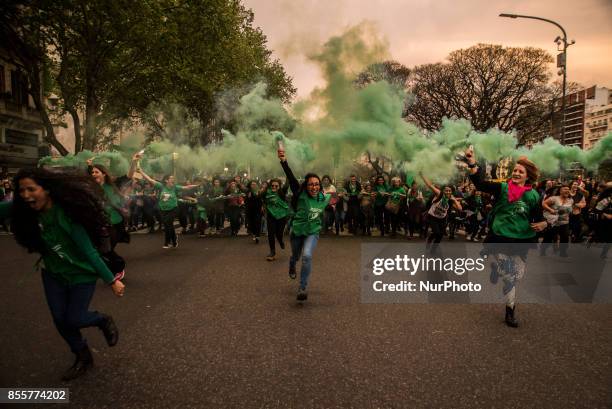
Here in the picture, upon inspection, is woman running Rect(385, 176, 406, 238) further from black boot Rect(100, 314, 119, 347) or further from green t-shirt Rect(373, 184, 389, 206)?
black boot Rect(100, 314, 119, 347)

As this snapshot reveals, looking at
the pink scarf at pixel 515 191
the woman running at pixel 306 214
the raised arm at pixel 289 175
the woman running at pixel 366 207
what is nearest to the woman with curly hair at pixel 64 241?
the woman running at pixel 306 214

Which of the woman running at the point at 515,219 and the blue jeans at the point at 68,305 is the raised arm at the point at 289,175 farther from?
the blue jeans at the point at 68,305

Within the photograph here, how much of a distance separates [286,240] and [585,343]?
8376 mm

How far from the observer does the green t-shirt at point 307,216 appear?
5.85 metres

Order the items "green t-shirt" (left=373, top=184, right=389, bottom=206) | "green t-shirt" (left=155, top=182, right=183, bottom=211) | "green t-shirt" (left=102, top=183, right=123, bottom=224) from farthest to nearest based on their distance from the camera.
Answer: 1. "green t-shirt" (left=373, top=184, right=389, bottom=206)
2. "green t-shirt" (left=155, top=182, right=183, bottom=211)
3. "green t-shirt" (left=102, top=183, right=123, bottom=224)

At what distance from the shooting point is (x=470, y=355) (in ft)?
12.8

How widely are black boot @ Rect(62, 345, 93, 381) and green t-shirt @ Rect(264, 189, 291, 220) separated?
5646 millimetres

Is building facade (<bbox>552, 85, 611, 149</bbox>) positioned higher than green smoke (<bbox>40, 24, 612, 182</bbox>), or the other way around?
building facade (<bbox>552, 85, 611, 149</bbox>)

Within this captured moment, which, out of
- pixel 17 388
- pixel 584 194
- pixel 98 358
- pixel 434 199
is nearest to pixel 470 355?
pixel 98 358

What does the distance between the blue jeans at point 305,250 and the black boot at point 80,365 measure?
2.66 meters

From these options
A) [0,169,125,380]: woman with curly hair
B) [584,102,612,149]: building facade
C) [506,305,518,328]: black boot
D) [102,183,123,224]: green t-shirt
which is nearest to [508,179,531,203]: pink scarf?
[506,305,518,328]: black boot

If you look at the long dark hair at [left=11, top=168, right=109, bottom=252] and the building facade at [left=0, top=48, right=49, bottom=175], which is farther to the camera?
the building facade at [left=0, top=48, right=49, bottom=175]

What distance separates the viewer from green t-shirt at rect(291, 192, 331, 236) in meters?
5.85

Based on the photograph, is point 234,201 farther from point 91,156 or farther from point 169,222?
point 91,156
